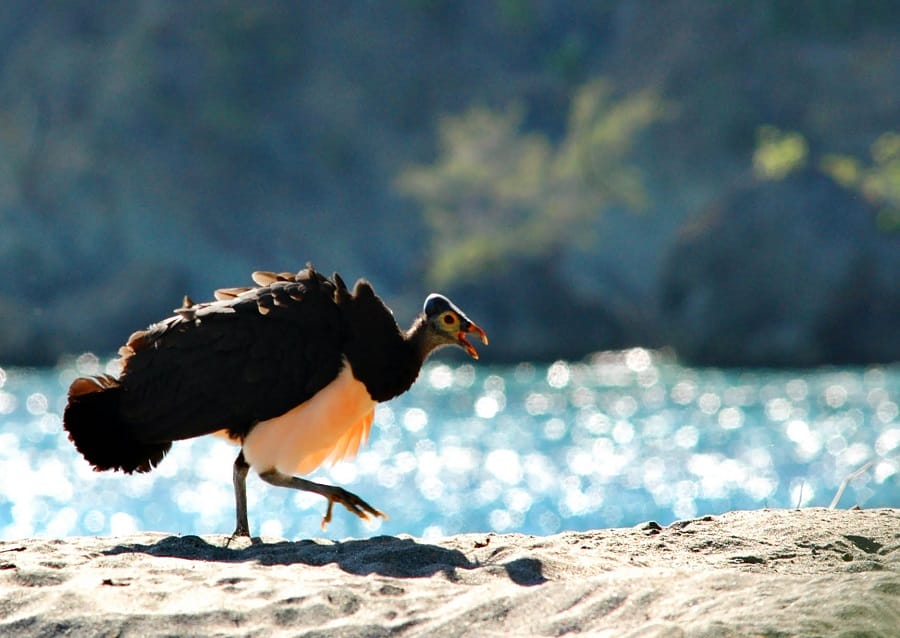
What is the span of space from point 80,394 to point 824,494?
9833mm

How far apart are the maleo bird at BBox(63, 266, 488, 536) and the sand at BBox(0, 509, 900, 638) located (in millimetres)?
604

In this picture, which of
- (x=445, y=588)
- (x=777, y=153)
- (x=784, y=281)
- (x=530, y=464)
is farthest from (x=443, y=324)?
(x=777, y=153)

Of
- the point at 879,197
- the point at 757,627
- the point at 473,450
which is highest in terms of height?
the point at 879,197

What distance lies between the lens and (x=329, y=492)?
637 centimetres

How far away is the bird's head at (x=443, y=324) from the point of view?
22.1 feet

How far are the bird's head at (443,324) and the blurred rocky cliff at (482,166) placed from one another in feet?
74.3

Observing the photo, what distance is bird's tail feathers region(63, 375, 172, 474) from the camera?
248 inches

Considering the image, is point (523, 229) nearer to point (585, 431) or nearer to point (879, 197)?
point (879, 197)

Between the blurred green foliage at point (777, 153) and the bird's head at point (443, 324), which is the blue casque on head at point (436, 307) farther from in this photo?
the blurred green foliage at point (777, 153)

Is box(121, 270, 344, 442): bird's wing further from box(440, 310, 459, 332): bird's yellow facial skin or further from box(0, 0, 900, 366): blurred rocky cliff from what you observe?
box(0, 0, 900, 366): blurred rocky cliff

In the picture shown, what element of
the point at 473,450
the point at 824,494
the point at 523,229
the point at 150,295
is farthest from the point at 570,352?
the point at 824,494

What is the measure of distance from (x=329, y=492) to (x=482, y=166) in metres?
28.7

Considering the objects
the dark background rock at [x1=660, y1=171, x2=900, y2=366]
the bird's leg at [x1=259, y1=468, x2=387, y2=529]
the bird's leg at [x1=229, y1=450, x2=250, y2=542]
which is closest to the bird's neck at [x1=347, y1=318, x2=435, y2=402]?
the bird's leg at [x1=259, y1=468, x2=387, y2=529]

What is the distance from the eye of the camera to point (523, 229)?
33062mm
